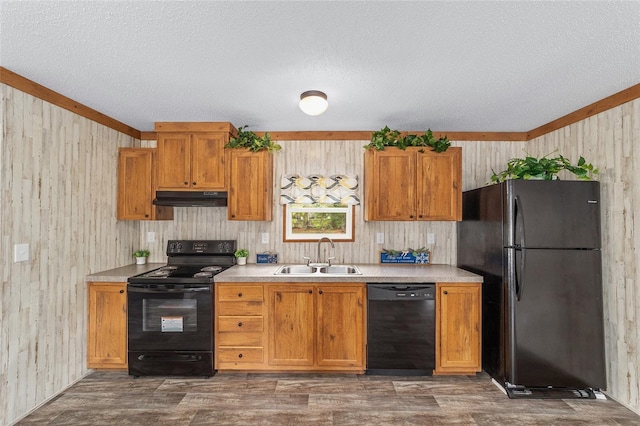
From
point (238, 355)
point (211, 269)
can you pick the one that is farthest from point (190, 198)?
point (238, 355)

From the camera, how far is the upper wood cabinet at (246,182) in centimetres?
326

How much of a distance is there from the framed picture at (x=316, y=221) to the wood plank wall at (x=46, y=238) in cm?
188

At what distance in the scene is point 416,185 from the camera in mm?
3254

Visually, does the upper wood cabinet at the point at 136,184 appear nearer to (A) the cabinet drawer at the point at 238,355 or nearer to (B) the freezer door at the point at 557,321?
(A) the cabinet drawer at the point at 238,355

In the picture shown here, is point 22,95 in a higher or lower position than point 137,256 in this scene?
higher

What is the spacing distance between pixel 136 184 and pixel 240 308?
176 cm

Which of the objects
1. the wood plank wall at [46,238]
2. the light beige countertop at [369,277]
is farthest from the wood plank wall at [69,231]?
the light beige countertop at [369,277]

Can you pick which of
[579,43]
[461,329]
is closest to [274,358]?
[461,329]

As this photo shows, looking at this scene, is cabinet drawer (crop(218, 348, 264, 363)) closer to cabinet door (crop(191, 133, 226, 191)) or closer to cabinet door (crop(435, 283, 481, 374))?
cabinet door (crop(191, 133, 226, 191))

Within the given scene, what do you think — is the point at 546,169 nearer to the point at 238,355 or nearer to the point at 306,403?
the point at 306,403

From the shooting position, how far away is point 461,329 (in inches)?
113

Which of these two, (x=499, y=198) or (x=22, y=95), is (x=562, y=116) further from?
(x=22, y=95)

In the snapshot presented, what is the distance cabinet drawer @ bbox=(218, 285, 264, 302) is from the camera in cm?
288

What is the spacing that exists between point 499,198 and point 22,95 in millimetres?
3802
